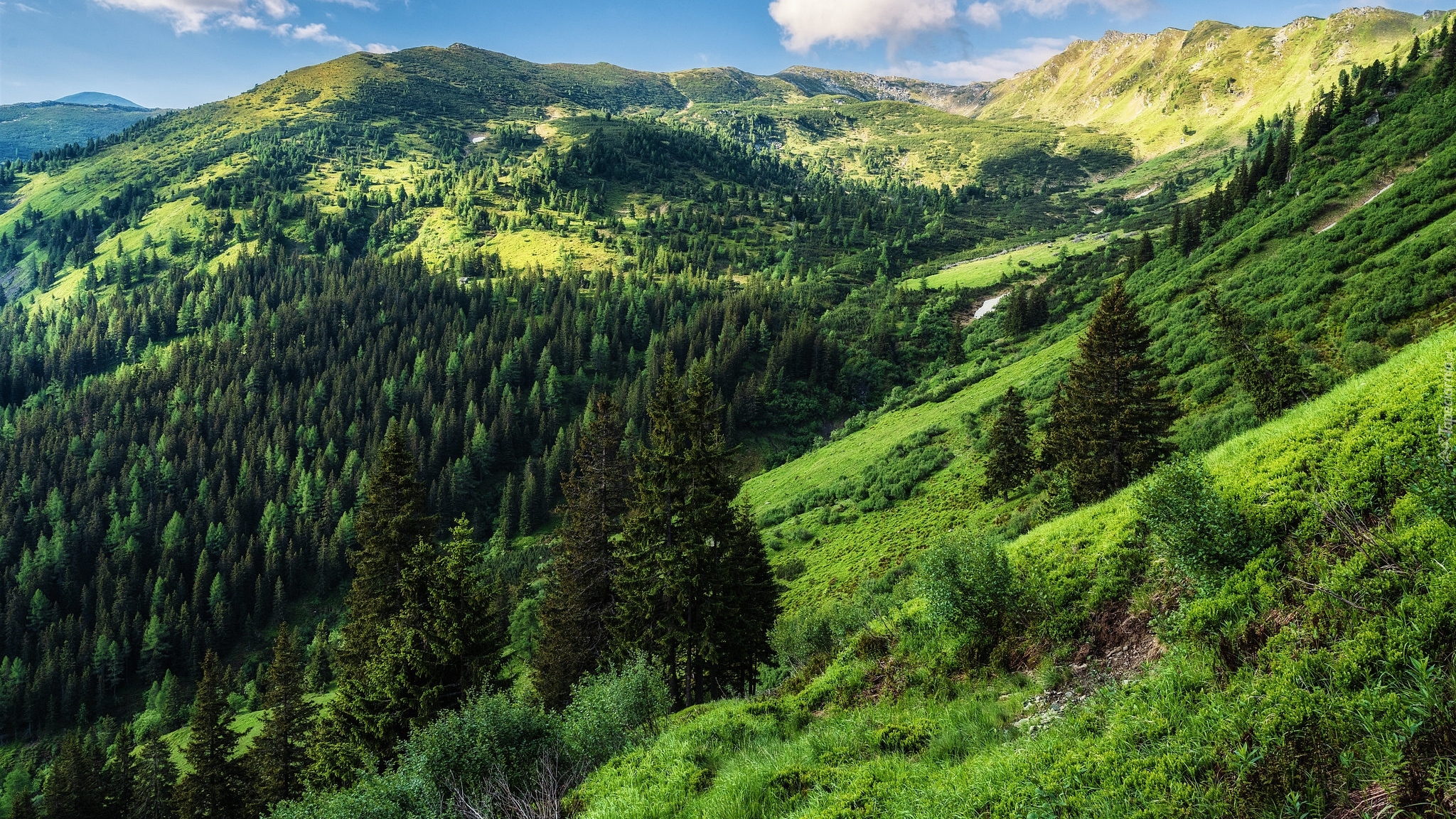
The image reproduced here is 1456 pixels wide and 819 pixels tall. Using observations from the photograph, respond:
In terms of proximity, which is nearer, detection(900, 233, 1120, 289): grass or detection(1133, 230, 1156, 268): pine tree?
detection(1133, 230, 1156, 268): pine tree

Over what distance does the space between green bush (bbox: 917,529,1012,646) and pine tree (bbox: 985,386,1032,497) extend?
30.0 m

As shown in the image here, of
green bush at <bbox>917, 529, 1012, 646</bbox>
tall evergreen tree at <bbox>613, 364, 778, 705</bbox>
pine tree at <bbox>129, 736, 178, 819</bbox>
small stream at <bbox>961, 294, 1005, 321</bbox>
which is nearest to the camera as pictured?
green bush at <bbox>917, 529, 1012, 646</bbox>

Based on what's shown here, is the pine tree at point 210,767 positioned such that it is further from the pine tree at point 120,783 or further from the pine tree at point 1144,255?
the pine tree at point 1144,255

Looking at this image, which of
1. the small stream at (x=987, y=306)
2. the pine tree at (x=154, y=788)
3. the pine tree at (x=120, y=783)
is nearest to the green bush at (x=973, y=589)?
the pine tree at (x=154, y=788)

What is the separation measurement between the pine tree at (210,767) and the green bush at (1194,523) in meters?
52.7

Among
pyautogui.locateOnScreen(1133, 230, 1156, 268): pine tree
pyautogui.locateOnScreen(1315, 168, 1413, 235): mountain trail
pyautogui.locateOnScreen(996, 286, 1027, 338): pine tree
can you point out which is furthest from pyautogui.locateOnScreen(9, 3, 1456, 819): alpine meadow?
pyautogui.locateOnScreen(996, 286, 1027, 338): pine tree

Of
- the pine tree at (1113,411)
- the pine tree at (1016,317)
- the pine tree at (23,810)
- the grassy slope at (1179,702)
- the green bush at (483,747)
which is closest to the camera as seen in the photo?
the grassy slope at (1179,702)

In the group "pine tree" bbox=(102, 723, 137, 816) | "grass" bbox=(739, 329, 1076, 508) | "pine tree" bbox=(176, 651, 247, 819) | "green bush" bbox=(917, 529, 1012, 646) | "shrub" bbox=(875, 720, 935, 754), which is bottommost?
"pine tree" bbox=(102, 723, 137, 816)

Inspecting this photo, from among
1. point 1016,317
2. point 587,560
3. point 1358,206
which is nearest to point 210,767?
point 587,560

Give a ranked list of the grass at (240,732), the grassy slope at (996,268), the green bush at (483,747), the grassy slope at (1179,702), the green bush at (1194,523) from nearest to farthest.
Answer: the grassy slope at (1179,702) < the green bush at (1194,523) < the green bush at (483,747) < the grass at (240,732) < the grassy slope at (996,268)

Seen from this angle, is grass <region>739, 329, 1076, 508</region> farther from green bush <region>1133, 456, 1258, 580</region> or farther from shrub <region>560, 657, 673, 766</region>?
green bush <region>1133, 456, 1258, 580</region>

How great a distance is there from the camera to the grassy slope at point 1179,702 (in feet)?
18.9

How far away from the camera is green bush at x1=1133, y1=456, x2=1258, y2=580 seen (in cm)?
927

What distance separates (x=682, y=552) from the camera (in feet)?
82.6
